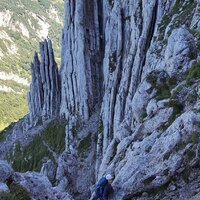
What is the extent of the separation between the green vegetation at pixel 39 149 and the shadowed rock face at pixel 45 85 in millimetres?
8501

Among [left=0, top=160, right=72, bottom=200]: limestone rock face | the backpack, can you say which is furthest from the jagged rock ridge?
[left=0, top=160, right=72, bottom=200]: limestone rock face

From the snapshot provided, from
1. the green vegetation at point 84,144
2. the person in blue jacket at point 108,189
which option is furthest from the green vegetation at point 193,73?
the green vegetation at point 84,144

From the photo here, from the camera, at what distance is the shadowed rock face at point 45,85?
339ft

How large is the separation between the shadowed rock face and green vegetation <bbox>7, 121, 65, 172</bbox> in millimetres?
8501

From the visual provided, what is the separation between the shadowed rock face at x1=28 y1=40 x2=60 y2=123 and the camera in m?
103

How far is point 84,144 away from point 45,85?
41591 mm

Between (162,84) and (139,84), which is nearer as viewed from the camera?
(162,84)

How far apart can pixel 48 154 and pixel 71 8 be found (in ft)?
116

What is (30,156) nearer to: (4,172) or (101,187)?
(101,187)

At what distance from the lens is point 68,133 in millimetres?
80062

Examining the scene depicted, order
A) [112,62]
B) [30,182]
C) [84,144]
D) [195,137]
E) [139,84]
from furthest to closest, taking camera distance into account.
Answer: [84,144] → [112,62] → [139,84] → [30,182] → [195,137]

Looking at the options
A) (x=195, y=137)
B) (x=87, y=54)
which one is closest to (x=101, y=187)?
(x=195, y=137)

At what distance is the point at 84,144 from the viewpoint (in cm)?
7094

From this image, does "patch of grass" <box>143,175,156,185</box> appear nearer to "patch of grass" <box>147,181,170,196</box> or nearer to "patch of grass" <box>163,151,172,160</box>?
"patch of grass" <box>147,181,170,196</box>
